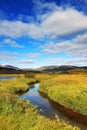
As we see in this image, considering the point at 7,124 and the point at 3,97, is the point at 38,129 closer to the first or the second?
the point at 7,124

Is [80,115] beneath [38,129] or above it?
beneath

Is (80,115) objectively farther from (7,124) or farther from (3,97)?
(7,124)

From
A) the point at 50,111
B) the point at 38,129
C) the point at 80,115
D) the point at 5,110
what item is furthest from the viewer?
the point at 50,111

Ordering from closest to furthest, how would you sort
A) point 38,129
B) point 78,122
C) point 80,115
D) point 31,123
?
point 38,129, point 31,123, point 78,122, point 80,115

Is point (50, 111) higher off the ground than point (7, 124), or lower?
lower

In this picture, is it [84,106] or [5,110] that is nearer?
[5,110]

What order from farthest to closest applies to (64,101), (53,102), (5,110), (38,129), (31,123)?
(53,102) < (64,101) < (5,110) < (31,123) < (38,129)

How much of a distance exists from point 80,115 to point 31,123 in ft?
35.6

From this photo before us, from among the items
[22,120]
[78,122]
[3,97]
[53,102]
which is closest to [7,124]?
[22,120]

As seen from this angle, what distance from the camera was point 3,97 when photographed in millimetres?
18375

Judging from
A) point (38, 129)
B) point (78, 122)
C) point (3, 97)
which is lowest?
point (78, 122)

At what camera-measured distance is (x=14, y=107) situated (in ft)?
52.0

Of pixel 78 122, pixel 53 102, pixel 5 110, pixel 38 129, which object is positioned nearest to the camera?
pixel 38 129

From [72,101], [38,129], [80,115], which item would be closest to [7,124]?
[38,129]
